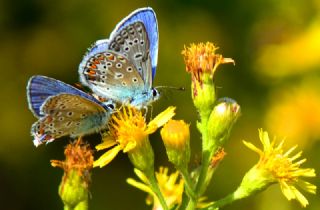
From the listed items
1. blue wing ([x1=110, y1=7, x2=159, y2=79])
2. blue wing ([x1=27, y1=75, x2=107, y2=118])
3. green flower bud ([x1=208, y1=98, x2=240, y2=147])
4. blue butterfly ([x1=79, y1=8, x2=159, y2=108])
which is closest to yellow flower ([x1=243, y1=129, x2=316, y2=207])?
green flower bud ([x1=208, y1=98, x2=240, y2=147])

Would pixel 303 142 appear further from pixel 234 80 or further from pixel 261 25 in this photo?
pixel 261 25

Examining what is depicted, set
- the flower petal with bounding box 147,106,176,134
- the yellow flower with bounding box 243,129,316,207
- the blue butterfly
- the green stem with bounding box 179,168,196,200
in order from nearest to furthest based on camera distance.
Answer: the green stem with bounding box 179,168,196,200
the flower petal with bounding box 147,106,176,134
the yellow flower with bounding box 243,129,316,207
the blue butterfly

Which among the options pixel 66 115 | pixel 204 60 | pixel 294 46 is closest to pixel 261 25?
pixel 294 46

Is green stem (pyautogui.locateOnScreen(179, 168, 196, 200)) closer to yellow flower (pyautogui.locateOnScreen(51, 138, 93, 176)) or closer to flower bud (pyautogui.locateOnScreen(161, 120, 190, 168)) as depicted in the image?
flower bud (pyautogui.locateOnScreen(161, 120, 190, 168))

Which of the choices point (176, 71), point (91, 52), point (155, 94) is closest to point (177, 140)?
point (155, 94)

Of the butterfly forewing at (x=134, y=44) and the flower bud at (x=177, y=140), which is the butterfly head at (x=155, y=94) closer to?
the butterfly forewing at (x=134, y=44)

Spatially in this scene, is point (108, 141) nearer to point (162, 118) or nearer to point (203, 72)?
point (162, 118)
